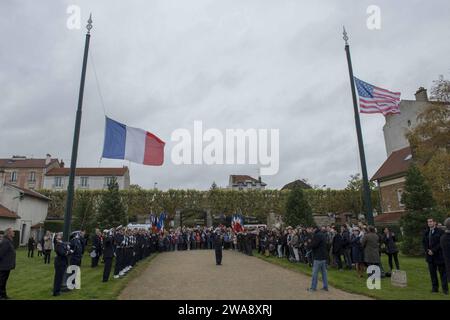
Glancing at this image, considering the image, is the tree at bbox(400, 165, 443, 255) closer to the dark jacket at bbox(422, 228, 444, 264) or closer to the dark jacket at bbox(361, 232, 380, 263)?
the dark jacket at bbox(361, 232, 380, 263)

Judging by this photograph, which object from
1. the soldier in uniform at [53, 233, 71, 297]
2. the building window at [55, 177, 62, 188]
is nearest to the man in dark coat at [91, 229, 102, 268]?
the soldier in uniform at [53, 233, 71, 297]

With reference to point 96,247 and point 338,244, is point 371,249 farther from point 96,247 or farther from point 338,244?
point 96,247

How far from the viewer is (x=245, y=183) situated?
7525cm

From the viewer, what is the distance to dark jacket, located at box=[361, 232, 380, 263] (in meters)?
11.8

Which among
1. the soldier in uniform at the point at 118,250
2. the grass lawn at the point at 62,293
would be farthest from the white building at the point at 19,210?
the soldier in uniform at the point at 118,250

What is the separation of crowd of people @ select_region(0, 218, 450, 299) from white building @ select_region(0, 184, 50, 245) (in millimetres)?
8986

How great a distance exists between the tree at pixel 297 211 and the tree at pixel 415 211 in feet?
25.1

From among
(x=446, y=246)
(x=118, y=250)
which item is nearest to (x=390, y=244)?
(x=446, y=246)

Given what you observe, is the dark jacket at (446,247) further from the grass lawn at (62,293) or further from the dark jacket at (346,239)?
the grass lawn at (62,293)

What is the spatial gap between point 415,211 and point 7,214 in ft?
119

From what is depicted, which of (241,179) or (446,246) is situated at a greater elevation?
(241,179)

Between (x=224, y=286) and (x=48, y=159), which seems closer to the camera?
(x=224, y=286)

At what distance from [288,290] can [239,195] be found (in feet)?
123

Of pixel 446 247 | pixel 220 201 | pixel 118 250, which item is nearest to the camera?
pixel 446 247
